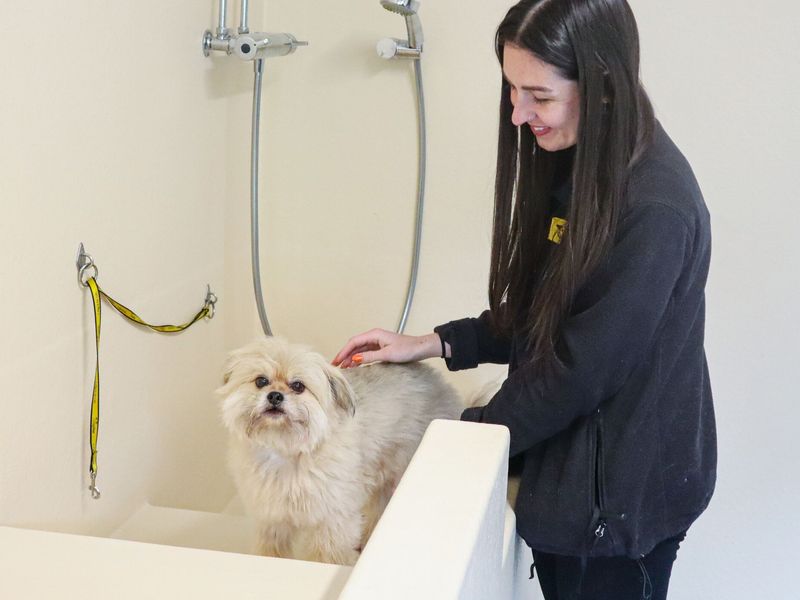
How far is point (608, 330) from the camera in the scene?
122 centimetres

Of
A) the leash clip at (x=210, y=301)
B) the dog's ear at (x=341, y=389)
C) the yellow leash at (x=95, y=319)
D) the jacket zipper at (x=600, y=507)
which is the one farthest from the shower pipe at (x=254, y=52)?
the jacket zipper at (x=600, y=507)

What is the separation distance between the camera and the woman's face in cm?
127

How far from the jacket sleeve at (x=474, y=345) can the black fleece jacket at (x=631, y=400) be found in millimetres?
259

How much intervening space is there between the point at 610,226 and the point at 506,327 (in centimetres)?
38

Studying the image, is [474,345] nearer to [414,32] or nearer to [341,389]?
[341,389]

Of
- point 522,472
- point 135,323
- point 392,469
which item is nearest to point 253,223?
point 135,323

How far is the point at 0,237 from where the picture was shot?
53.9 inches

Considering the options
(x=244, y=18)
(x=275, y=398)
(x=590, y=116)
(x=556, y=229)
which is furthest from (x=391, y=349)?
(x=244, y=18)

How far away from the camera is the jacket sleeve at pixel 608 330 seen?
1189mm

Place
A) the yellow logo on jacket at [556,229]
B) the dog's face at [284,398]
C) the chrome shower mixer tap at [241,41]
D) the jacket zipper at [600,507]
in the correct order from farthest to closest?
the chrome shower mixer tap at [241,41] < the dog's face at [284,398] < the yellow logo on jacket at [556,229] < the jacket zipper at [600,507]

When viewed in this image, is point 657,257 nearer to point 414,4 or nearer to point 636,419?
point 636,419

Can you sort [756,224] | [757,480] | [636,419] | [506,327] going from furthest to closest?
[757,480] < [756,224] < [506,327] < [636,419]

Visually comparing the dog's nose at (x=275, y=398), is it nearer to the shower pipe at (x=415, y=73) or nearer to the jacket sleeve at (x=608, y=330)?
the jacket sleeve at (x=608, y=330)

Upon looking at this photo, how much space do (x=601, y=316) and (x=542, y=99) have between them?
0.32 meters
